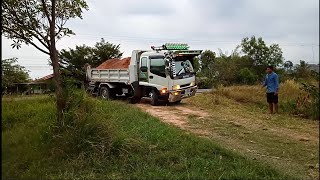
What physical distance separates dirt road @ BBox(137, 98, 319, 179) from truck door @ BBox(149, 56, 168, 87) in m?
1.71

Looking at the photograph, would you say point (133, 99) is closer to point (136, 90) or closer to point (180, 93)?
point (136, 90)

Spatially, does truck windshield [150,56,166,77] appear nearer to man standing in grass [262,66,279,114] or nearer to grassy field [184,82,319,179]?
grassy field [184,82,319,179]

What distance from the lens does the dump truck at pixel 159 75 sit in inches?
535

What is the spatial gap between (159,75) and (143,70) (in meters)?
0.87

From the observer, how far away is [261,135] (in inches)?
309

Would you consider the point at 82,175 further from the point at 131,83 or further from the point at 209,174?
the point at 131,83

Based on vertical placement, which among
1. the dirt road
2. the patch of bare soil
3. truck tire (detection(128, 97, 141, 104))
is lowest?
the dirt road

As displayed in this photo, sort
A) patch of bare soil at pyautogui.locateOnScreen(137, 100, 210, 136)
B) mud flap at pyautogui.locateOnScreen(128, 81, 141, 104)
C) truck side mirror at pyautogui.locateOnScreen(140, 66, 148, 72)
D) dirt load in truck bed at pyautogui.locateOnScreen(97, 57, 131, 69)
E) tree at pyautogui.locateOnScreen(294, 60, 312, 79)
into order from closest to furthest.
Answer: patch of bare soil at pyautogui.locateOnScreen(137, 100, 210, 136) < tree at pyautogui.locateOnScreen(294, 60, 312, 79) < truck side mirror at pyautogui.locateOnScreen(140, 66, 148, 72) < mud flap at pyautogui.locateOnScreen(128, 81, 141, 104) < dirt load in truck bed at pyautogui.locateOnScreen(97, 57, 131, 69)

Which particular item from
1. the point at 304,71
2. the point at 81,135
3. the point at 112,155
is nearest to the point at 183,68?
the point at 304,71

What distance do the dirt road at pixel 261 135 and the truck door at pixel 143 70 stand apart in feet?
7.95

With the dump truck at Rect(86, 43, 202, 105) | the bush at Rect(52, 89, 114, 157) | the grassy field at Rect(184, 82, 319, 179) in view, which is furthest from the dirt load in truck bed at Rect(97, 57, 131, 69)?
the bush at Rect(52, 89, 114, 157)

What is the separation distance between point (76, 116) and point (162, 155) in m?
1.62

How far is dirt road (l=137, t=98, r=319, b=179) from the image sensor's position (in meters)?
5.72

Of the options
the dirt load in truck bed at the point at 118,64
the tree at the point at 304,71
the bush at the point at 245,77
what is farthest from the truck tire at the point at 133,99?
the bush at the point at 245,77
